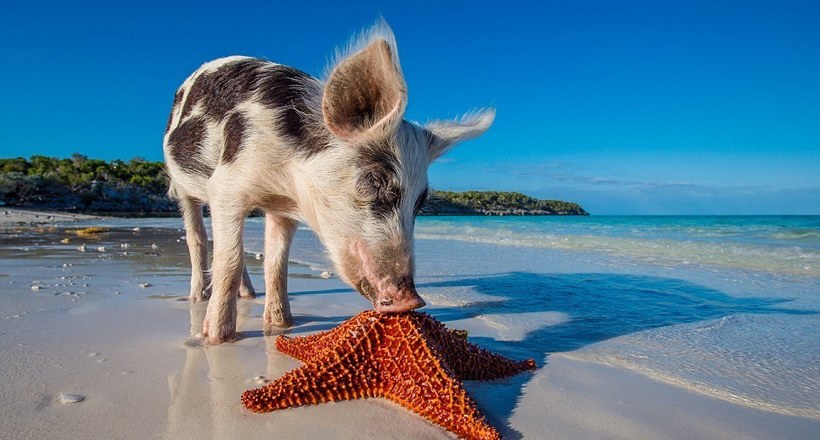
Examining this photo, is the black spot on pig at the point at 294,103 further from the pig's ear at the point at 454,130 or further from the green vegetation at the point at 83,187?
the green vegetation at the point at 83,187

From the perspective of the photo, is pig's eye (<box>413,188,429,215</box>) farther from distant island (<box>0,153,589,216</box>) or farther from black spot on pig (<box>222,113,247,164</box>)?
distant island (<box>0,153,589,216</box>)

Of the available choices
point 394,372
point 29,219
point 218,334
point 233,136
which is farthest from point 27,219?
point 394,372

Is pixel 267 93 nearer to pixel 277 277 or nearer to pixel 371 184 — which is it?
pixel 371 184

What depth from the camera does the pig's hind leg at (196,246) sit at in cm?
557

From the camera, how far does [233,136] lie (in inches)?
147

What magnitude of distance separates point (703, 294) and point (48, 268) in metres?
8.52

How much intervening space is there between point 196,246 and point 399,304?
351cm

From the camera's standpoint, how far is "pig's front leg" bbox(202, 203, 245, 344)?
3.79 m

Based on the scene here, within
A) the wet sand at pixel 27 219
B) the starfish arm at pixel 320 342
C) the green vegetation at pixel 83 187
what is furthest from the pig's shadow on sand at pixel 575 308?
the green vegetation at pixel 83 187

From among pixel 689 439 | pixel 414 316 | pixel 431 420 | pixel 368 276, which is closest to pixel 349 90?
pixel 368 276

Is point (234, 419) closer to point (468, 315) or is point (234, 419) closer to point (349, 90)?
point (349, 90)

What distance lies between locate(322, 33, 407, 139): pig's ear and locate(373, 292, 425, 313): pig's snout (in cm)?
93

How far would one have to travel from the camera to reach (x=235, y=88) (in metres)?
4.04

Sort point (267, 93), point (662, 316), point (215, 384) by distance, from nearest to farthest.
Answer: point (215, 384)
point (267, 93)
point (662, 316)
